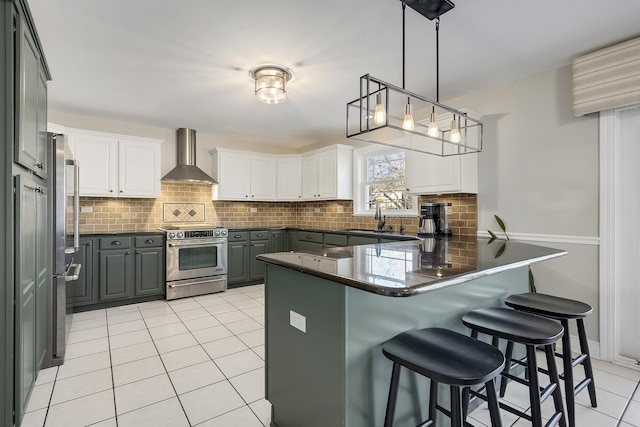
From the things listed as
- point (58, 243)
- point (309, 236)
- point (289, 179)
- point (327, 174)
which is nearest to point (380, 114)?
point (58, 243)

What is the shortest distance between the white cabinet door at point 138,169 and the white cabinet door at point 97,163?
79 millimetres

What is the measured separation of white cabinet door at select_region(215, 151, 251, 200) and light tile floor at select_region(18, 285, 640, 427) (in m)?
2.27

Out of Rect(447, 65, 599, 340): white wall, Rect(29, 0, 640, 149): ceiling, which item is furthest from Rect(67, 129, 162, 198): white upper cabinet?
Rect(447, 65, 599, 340): white wall

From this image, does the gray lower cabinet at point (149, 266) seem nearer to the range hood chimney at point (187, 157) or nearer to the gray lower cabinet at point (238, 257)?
the gray lower cabinet at point (238, 257)

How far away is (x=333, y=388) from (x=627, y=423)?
1798 millimetres

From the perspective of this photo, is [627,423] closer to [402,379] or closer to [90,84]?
[402,379]

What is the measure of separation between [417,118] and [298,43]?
218 cm

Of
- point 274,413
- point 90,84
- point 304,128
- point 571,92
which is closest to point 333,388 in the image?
point 274,413

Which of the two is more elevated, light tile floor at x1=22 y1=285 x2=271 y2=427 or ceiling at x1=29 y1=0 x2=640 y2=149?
ceiling at x1=29 y1=0 x2=640 y2=149

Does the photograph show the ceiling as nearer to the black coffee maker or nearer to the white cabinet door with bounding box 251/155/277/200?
the black coffee maker

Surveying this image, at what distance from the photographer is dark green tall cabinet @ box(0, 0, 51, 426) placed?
140cm

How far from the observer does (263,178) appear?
5.53 meters

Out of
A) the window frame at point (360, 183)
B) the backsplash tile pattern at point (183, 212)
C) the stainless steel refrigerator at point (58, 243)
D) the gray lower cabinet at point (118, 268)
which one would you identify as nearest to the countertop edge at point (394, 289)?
the stainless steel refrigerator at point (58, 243)

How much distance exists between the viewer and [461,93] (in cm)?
349
